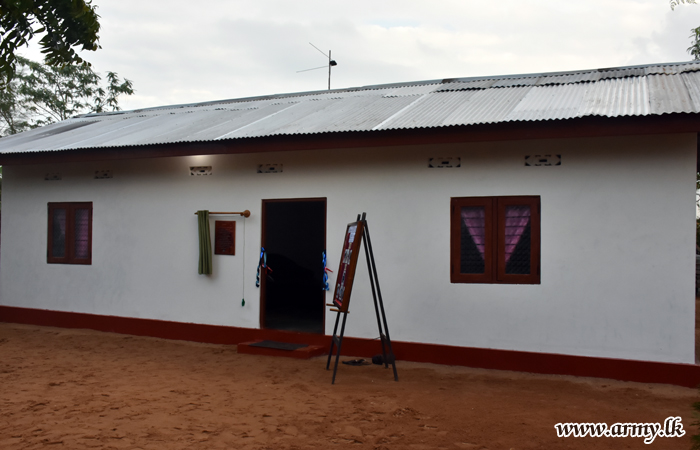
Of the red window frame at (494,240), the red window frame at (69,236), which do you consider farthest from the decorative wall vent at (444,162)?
the red window frame at (69,236)

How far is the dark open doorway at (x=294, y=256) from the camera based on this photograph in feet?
39.2

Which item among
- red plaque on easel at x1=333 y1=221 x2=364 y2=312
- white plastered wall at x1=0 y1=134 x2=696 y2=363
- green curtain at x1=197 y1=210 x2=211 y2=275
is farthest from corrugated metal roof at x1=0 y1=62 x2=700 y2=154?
red plaque on easel at x1=333 y1=221 x2=364 y2=312

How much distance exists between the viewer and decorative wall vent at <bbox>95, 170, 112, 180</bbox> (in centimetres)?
956

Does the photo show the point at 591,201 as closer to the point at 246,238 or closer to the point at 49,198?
the point at 246,238

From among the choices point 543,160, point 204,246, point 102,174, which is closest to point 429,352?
point 543,160

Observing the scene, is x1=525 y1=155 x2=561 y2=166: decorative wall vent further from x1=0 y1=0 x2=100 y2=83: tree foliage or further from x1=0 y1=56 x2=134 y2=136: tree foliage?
x1=0 y1=56 x2=134 y2=136: tree foliage

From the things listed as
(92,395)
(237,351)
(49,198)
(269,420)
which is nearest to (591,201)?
(269,420)

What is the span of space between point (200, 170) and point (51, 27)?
10.6 feet

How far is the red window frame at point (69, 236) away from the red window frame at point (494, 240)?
19.9ft

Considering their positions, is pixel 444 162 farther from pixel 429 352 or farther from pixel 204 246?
pixel 204 246

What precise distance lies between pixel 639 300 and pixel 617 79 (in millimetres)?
3744

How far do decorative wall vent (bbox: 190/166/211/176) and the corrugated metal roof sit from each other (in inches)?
19.4

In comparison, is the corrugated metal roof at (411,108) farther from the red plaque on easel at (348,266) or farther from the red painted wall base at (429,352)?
the red painted wall base at (429,352)

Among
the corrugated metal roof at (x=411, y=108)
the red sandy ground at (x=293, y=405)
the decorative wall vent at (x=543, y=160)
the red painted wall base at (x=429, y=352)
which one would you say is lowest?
the red sandy ground at (x=293, y=405)
